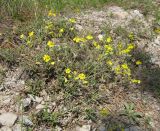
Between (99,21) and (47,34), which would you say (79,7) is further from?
(47,34)

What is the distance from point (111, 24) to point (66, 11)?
0.81 metres

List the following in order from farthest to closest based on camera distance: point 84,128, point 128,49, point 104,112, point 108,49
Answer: point 128,49 < point 108,49 < point 104,112 < point 84,128

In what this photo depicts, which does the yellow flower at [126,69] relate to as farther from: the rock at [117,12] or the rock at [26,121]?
the rock at [117,12]

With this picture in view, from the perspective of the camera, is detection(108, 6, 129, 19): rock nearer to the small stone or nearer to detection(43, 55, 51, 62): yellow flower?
detection(43, 55, 51, 62): yellow flower

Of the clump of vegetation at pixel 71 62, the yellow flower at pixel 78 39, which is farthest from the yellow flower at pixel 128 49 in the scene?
the yellow flower at pixel 78 39

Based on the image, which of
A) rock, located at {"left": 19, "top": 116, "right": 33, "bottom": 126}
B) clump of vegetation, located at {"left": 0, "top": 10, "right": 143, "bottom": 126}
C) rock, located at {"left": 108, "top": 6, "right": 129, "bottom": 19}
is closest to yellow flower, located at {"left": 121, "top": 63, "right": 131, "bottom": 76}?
clump of vegetation, located at {"left": 0, "top": 10, "right": 143, "bottom": 126}

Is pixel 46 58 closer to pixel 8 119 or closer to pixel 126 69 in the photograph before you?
pixel 8 119


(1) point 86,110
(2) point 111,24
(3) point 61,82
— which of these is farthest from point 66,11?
(1) point 86,110

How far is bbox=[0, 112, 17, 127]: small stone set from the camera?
12.7 ft

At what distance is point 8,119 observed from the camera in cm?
392

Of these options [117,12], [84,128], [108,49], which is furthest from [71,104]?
[117,12]

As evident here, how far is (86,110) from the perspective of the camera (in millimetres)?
4160

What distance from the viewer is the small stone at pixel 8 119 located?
3879 mm

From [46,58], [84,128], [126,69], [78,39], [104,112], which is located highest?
[78,39]
